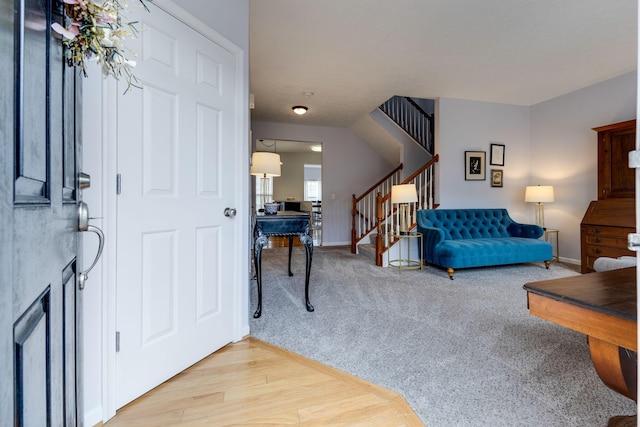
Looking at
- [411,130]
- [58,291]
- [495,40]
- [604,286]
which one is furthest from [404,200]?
[58,291]

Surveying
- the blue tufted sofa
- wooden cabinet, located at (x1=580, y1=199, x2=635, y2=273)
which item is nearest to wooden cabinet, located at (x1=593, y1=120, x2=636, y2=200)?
wooden cabinet, located at (x1=580, y1=199, x2=635, y2=273)

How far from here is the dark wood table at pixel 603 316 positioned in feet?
3.18

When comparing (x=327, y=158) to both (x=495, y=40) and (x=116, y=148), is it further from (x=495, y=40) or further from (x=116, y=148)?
(x=116, y=148)

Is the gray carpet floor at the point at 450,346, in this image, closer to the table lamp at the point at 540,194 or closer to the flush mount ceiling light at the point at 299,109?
the table lamp at the point at 540,194

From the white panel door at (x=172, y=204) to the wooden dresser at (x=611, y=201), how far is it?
430 centimetres

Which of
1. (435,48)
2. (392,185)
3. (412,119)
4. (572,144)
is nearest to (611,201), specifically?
(572,144)

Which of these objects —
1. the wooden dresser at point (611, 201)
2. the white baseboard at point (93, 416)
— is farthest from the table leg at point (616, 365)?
the wooden dresser at point (611, 201)

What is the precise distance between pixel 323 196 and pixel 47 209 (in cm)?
592

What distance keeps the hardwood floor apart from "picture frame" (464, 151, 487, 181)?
434cm

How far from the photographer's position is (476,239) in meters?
4.39

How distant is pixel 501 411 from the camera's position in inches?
53.4

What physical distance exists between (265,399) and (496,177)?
517cm

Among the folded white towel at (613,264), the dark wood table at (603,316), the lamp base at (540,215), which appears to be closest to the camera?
the dark wood table at (603,316)

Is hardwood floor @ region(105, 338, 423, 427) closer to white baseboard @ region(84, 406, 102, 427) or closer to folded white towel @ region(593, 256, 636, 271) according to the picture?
white baseboard @ region(84, 406, 102, 427)
